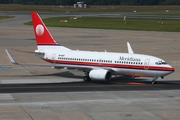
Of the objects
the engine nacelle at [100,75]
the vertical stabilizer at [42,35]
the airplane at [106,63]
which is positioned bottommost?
the engine nacelle at [100,75]

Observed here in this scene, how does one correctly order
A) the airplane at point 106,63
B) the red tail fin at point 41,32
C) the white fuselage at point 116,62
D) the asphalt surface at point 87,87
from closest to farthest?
the asphalt surface at point 87,87 < the white fuselage at point 116,62 < the airplane at point 106,63 < the red tail fin at point 41,32

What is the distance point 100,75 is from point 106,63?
6.04 ft

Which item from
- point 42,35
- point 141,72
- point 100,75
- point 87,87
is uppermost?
point 42,35

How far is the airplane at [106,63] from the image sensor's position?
149 feet

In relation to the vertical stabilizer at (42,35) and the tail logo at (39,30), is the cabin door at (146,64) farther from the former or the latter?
the tail logo at (39,30)

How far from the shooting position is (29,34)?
10212cm

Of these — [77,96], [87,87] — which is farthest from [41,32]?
[77,96]

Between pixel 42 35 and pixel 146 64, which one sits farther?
pixel 42 35

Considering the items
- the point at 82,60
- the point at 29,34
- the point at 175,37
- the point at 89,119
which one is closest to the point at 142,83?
the point at 82,60

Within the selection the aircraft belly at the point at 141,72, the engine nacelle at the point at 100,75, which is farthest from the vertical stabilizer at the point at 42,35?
the aircraft belly at the point at 141,72

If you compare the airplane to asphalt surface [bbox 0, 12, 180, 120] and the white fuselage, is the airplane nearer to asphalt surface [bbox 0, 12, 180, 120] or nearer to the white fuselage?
the white fuselage

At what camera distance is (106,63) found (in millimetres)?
47281

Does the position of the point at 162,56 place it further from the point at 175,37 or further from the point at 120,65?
the point at 175,37

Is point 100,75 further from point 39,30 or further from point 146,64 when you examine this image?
point 39,30
